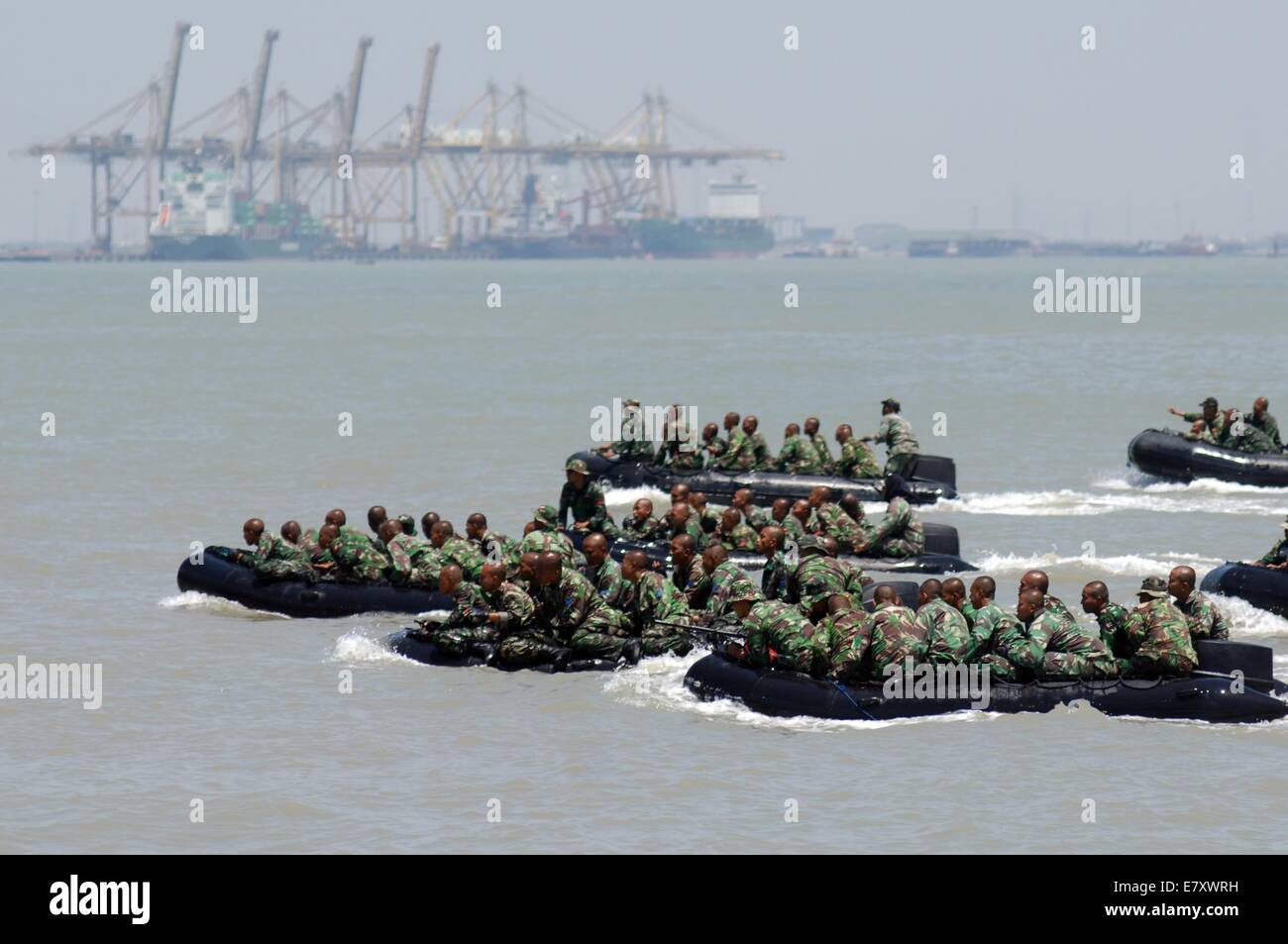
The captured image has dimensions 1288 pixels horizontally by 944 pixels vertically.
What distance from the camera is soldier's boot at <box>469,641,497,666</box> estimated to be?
25562 mm

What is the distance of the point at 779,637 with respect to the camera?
76.0ft

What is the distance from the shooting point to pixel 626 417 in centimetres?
4050

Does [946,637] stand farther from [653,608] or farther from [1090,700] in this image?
[653,608]

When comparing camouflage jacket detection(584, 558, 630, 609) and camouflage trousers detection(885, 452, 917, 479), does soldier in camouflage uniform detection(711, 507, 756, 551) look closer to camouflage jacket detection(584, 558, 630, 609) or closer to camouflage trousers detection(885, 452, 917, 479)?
camouflage jacket detection(584, 558, 630, 609)

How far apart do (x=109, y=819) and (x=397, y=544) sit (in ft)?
31.1

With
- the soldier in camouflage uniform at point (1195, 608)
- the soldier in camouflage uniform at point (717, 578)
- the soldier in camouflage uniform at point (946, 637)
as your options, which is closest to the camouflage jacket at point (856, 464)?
the soldier in camouflage uniform at point (717, 578)

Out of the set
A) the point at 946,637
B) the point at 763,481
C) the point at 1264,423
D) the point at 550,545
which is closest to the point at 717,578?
the point at 550,545

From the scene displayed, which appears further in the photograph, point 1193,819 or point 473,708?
point 473,708

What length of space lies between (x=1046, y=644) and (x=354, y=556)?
34.4 feet

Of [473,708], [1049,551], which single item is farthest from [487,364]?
[473,708]

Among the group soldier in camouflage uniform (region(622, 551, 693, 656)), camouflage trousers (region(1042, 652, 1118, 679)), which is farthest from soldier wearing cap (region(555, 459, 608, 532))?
camouflage trousers (region(1042, 652, 1118, 679))

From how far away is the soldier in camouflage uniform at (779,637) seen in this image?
23.0m
